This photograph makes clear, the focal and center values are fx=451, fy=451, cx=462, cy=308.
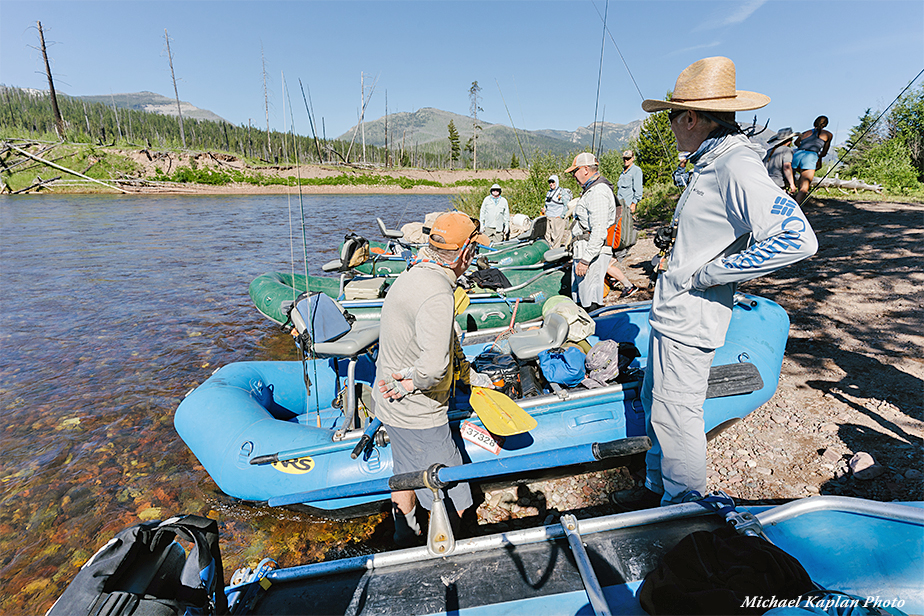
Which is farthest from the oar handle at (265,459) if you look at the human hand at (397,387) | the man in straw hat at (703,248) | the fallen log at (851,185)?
the fallen log at (851,185)

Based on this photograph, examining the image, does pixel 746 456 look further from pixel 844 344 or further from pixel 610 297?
pixel 610 297

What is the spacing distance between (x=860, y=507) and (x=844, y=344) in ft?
12.7

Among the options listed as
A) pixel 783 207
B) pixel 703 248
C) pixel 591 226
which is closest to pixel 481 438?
pixel 703 248

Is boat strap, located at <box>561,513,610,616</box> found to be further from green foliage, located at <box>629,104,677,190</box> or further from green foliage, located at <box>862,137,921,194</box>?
green foliage, located at <box>629,104,677,190</box>

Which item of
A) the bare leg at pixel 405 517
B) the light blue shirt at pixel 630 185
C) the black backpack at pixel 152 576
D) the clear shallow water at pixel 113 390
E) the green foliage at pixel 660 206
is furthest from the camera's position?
the green foliage at pixel 660 206

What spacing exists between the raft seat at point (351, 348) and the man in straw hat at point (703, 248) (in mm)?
2056

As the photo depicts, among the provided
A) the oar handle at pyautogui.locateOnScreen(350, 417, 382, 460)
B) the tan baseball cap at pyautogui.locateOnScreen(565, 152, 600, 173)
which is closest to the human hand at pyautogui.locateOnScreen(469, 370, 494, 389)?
the oar handle at pyautogui.locateOnScreen(350, 417, 382, 460)

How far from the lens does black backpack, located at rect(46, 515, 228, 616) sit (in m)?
1.27

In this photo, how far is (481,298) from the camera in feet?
22.9

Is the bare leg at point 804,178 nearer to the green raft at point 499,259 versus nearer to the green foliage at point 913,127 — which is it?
the green raft at point 499,259

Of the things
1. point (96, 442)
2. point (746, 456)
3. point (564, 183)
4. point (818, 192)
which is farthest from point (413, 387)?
point (564, 183)

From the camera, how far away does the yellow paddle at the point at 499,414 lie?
2.72 metres

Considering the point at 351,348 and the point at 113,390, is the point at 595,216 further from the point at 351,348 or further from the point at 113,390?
the point at 113,390

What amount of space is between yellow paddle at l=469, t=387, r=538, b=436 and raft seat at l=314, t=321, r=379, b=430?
1.08 metres
